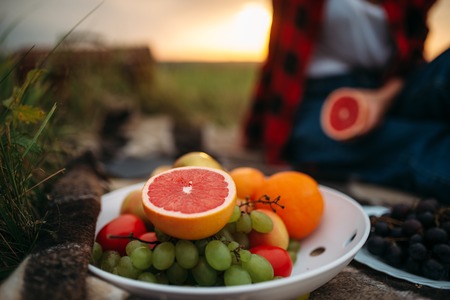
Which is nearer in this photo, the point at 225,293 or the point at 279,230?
the point at 225,293

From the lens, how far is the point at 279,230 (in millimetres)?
1128

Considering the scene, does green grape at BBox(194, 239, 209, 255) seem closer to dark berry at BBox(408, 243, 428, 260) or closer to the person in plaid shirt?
dark berry at BBox(408, 243, 428, 260)

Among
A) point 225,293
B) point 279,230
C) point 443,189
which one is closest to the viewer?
point 225,293

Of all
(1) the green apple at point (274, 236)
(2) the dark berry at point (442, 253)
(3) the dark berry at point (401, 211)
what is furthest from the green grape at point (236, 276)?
(3) the dark berry at point (401, 211)

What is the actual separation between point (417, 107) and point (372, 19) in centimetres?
72

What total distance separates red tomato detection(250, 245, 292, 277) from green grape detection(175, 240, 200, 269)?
0.21 meters

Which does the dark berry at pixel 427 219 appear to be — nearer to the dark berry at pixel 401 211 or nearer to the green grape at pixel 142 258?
the dark berry at pixel 401 211

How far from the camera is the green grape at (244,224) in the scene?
1.02 meters

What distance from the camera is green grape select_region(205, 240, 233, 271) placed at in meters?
0.85

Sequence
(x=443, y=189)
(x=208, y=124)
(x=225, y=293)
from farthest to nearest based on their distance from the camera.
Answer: (x=208, y=124) → (x=443, y=189) → (x=225, y=293)

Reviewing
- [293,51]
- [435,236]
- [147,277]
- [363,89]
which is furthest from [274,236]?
[293,51]

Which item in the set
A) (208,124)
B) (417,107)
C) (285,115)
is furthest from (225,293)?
(208,124)

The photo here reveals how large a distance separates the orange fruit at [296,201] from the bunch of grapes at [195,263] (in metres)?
0.31

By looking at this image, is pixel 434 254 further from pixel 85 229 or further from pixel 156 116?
pixel 156 116
